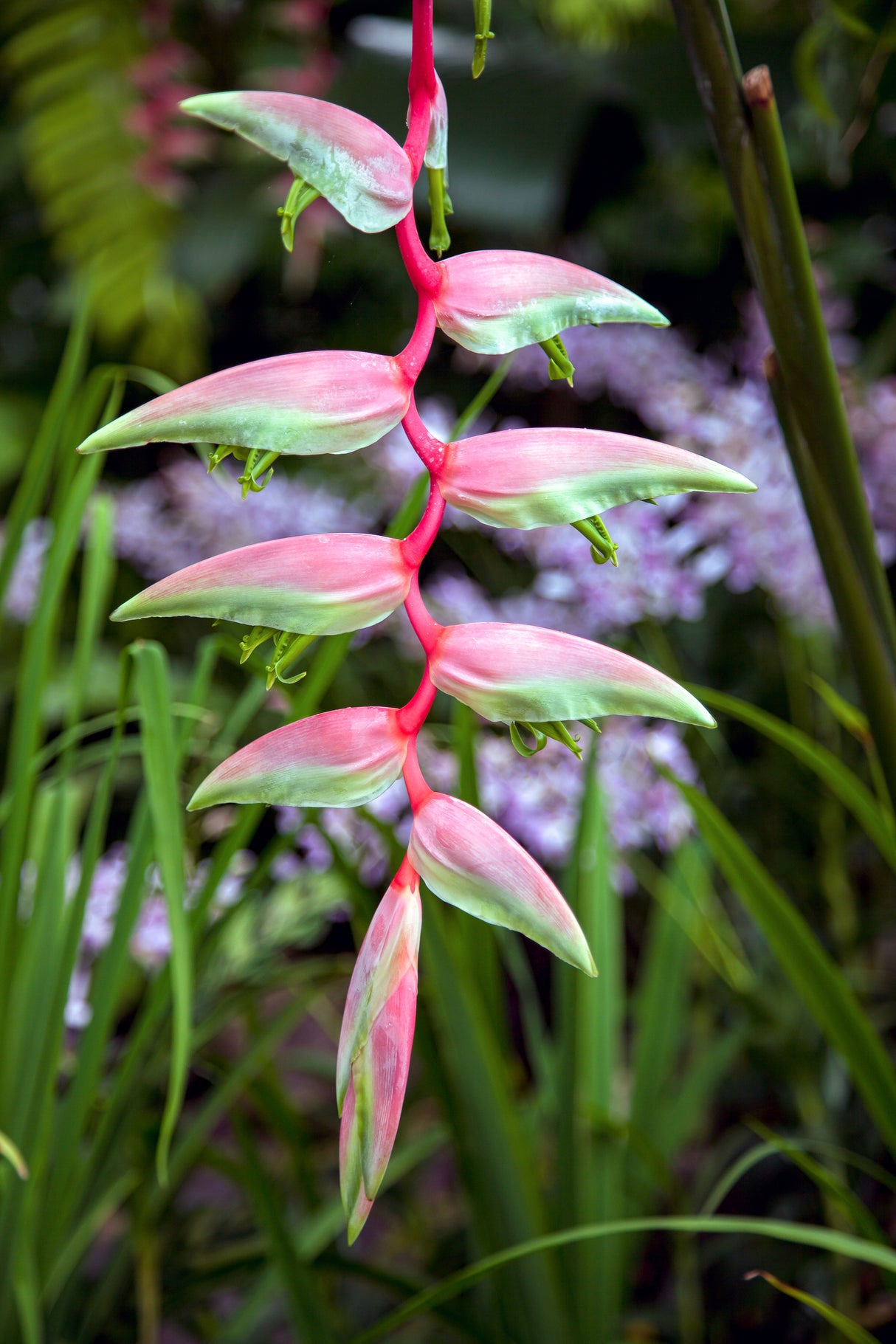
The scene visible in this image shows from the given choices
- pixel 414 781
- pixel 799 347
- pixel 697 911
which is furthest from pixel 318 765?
A: pixel 697 911

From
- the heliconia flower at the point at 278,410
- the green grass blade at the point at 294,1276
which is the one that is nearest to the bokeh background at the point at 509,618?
the green grass blade at the point at 294,1276

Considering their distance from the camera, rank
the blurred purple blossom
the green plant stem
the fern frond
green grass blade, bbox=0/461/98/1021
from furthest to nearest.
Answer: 1. the fern frond
2. the blurred purple blossom
3. green grass blade, bbox=0/461/98/1021
4. the green plant stem

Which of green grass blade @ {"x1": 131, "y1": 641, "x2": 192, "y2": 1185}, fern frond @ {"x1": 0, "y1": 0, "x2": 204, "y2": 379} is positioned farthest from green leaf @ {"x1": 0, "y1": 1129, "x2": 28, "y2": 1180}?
fern frond @ {"x1": 0, "y1": 0, "x2": 204, "y2": 379}

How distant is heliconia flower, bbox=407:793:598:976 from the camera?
13 cm

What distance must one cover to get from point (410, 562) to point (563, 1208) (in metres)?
0.36

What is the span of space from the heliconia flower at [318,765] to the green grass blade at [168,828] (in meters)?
0.17

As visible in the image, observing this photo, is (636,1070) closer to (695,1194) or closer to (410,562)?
(695,1194)

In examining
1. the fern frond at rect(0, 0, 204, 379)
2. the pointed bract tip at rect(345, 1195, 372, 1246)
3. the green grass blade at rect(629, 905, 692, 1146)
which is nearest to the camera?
the pointed bract tip at rect(345, 1195, 372, 1246)

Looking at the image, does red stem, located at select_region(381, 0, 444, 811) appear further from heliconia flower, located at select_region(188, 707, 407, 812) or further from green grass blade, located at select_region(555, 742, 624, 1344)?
green grass blade, located at select_region(555, 742, 624, 1344)

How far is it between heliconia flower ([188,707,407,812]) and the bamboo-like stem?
0.16 metres

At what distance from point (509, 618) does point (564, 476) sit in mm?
507

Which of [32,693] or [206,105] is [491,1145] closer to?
[32,693]

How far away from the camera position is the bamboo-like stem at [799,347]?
0.73 feet

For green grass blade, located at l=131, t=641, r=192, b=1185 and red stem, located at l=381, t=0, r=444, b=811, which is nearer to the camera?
red stem, located at l=381, t=0, r=444, b=811
